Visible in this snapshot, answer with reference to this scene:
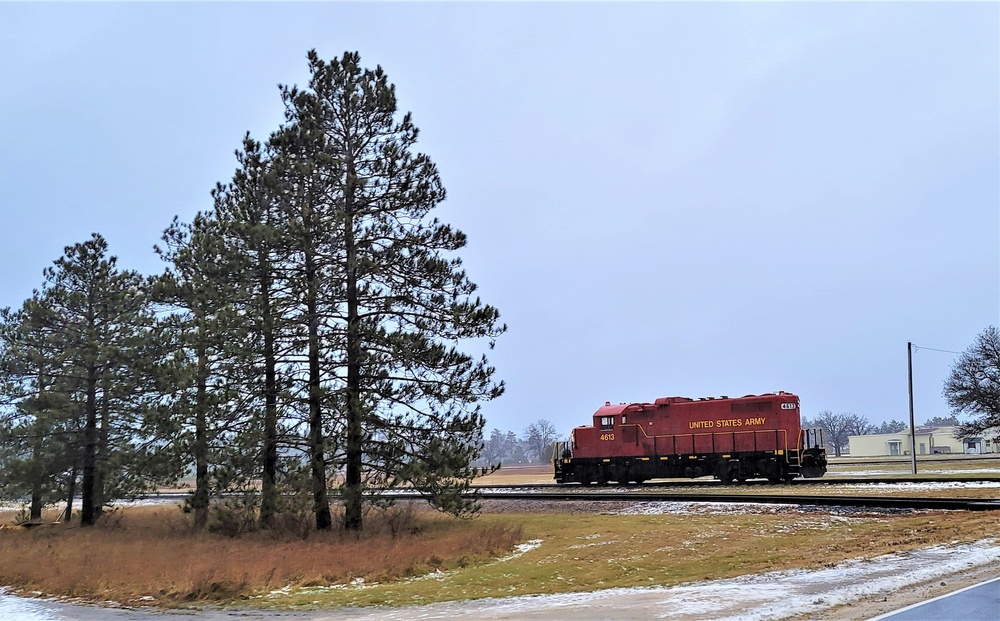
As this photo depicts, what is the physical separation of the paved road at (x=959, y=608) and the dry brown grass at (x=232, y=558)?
10486mm

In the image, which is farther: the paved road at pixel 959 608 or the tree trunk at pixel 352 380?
the tree trunk at pixel 352 380

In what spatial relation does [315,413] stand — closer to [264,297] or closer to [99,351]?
[264,297]

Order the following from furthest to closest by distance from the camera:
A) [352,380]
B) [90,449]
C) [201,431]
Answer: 1. [90,449]
2. [201,431]
3. [352,380]

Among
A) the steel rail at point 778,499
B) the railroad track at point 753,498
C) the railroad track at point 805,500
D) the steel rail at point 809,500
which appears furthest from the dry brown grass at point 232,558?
the railroad track at point 805,500

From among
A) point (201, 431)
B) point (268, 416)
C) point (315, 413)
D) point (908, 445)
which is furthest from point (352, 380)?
point (908, 445)

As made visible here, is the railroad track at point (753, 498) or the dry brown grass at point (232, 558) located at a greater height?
the railroad track at point (753, 498)

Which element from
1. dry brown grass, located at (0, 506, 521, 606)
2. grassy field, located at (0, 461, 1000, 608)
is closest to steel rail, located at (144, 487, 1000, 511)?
grassy field, located at (0, 461, 1000, 608)

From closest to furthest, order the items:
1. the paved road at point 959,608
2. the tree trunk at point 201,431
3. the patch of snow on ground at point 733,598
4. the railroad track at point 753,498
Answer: the paved road at point 959,608 → the patch of snow on ground at point 733,598 → the railroad track at point 753,498 → the tree trunk at point 201,431

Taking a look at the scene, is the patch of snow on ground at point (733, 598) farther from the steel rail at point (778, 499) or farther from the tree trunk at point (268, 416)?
the tree trunk at point (268, 416)

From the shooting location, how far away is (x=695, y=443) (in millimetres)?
40594

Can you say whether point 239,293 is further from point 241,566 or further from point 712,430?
point 712,430

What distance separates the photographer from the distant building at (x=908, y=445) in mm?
103062

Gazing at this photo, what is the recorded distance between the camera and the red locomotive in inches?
1518

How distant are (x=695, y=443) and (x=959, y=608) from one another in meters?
30.1
